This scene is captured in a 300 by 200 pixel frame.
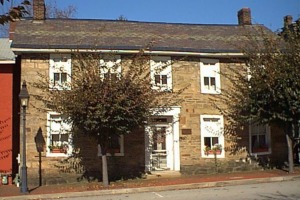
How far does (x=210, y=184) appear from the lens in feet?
49.5

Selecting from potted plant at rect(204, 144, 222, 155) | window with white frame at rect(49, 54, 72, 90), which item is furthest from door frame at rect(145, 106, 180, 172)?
window with white frame at rect(49, 54, 72, 90)

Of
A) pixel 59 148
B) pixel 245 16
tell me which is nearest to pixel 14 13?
pixel 59 148

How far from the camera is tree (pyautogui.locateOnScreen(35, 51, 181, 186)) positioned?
14477 mm

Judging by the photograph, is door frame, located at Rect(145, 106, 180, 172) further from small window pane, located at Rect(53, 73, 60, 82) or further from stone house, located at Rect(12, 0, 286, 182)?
small window pane, located at Rect(53, 73, 60, 82)

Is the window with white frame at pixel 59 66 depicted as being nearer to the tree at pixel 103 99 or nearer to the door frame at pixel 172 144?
the tree at pixel 103 99

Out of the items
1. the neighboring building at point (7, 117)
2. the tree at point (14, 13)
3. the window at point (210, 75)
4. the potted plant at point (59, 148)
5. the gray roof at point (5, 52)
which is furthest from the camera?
the window at point (210, 75)

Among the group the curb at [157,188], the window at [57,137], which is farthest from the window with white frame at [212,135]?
the window at [57,137]

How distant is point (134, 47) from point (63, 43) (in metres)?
2.90

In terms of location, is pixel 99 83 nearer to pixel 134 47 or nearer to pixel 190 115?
pixel 134 47

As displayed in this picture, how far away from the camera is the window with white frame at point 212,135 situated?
18.7 meters

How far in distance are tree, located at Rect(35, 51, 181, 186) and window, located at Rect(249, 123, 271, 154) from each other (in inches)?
223

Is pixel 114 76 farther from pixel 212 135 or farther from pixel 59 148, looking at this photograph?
pixel 212 135

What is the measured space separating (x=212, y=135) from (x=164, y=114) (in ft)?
7.84

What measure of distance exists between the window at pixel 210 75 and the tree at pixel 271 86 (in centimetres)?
111
